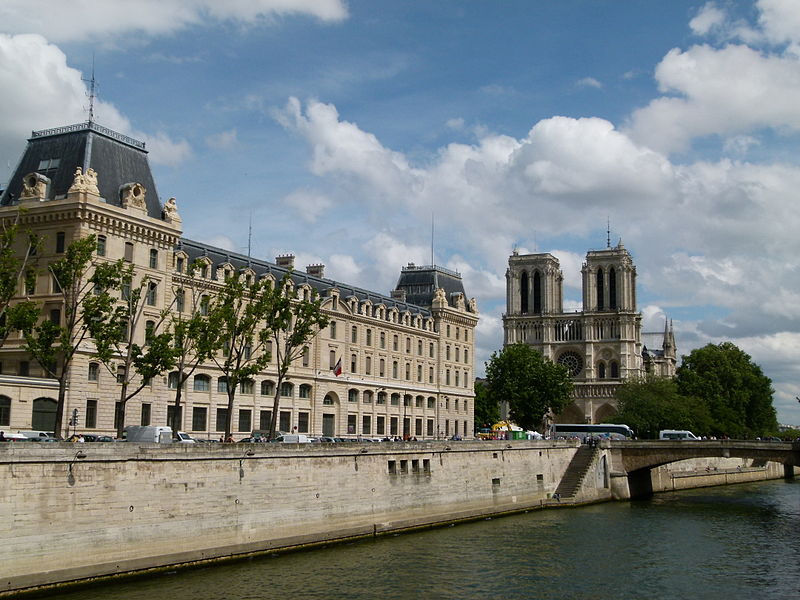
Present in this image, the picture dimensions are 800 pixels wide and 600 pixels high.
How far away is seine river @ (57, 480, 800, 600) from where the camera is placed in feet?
134

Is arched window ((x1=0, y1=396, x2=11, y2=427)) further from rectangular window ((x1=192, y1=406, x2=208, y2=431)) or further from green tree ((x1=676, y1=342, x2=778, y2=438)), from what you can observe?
green tree ((x1=676, y1=342, x2=778, y2=438))

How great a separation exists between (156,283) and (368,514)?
2411cm

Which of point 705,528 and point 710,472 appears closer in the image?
point 705,528

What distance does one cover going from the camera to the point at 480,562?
48750mm

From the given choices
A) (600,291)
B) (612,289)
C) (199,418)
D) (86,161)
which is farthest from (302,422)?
(600,291)

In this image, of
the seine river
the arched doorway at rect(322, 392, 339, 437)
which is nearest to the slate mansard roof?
the arched doorway at rect(322, 392, 339, 437)

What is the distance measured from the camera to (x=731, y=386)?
6132 inches

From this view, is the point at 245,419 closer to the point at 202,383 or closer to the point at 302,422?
the point at 202,383

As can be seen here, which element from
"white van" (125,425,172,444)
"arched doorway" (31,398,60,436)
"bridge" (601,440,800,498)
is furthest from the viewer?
"bridge" (601,440,800,498)

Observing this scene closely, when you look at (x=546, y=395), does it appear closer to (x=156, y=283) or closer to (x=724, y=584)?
(x=156, y=283)

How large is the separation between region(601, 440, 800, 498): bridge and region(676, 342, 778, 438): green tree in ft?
206

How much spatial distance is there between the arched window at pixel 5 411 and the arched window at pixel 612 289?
478ft

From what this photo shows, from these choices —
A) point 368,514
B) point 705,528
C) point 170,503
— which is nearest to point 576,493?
point 705,528

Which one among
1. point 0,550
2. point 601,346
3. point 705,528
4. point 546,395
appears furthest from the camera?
point 601,346
